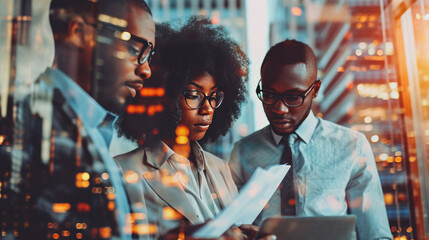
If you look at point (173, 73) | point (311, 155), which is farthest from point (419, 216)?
point (173, 73)

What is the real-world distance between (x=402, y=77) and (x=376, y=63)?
207mm

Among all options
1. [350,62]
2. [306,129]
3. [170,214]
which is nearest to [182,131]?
[170,214]

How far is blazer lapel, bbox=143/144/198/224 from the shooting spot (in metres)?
2.33

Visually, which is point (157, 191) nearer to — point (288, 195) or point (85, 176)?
point (85, 176)

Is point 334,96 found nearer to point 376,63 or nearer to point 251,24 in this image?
point 376,63

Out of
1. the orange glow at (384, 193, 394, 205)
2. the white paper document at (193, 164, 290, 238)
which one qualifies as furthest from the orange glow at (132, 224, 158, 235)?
the orange glow at (384, 193, 394, 205)

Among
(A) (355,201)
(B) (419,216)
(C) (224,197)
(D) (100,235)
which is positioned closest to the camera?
(D) (100,235)

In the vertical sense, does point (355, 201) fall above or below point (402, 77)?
below

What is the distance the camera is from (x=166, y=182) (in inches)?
93.1

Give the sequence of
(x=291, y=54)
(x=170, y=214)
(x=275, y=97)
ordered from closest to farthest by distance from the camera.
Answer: (x=170, y=214), (x=275, y=97), (x=291, y=54)

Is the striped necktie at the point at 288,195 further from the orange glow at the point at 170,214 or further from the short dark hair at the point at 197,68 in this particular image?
the orange glow at the point at 170,214

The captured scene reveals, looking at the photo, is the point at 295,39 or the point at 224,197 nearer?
the point at 224,197

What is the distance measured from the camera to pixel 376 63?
2.96 metres

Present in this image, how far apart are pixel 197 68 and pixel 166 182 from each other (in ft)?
2.28
